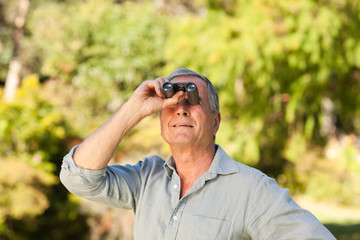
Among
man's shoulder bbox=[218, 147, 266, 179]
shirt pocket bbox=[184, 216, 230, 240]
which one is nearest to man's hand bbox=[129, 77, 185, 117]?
man's shoulder bbox=[218, 147, 266, 179]

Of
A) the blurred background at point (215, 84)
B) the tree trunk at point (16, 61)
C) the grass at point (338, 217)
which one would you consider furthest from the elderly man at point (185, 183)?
the tree trunk at point (16, 61)

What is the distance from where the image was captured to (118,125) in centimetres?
150

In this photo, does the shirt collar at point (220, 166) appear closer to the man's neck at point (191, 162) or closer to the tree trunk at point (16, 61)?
the man's neck at point (191, 162)

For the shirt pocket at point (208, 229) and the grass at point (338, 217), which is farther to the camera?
the grass at point (338, 217)

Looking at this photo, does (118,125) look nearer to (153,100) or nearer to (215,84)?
(153,100)

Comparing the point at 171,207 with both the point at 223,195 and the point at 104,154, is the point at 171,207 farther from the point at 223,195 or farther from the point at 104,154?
the point at 104,154

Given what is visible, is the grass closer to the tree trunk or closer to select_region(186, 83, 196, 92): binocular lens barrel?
select_region(186, 83, 196, 92): binocular lens barrel

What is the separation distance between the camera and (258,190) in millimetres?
1346

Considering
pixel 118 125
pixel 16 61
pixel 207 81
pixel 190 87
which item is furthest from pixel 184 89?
pixel 16 61

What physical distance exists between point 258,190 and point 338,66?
6140 mm

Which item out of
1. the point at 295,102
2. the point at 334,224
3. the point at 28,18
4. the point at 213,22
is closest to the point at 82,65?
the point at 28,18

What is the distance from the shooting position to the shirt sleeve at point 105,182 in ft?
4.78

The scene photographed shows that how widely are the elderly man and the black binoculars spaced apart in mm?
20

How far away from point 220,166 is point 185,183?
0.16 m
